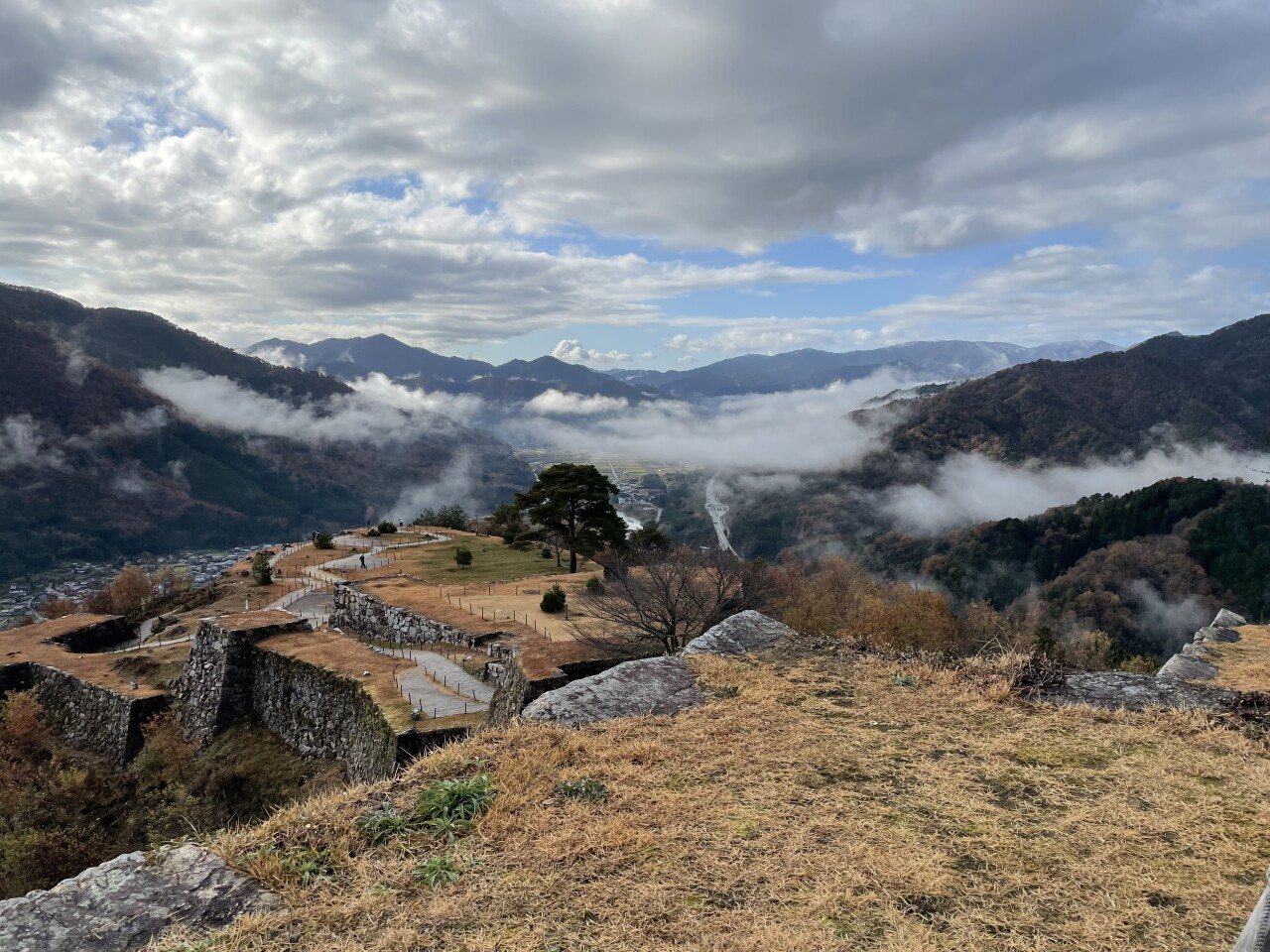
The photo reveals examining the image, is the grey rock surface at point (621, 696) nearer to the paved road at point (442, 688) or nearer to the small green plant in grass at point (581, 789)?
the small green plant in grass at point (581, 789)

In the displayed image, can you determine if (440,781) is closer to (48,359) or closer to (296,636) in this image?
(296,636)

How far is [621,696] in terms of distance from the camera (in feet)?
24.9

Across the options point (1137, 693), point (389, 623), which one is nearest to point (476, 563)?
point (389, 623)

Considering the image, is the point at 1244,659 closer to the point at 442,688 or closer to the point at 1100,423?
the point at 442,688

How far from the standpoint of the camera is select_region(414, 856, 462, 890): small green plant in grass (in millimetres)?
4285

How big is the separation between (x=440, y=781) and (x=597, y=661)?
9137mm

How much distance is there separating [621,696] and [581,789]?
217 centimetres

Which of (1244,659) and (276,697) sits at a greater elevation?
(1244,659)

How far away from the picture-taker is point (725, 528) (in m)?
180

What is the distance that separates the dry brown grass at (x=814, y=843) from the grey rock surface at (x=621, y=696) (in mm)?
371

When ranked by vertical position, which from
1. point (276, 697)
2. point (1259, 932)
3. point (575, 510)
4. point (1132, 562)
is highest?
point (1259, 932)

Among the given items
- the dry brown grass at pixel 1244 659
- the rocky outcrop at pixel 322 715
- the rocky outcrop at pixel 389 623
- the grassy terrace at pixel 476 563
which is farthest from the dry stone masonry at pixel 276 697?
the dry brown grass at pixel 1244 659

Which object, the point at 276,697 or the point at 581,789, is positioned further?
the point at 276,697

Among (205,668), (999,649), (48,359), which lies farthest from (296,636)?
(48,359)
